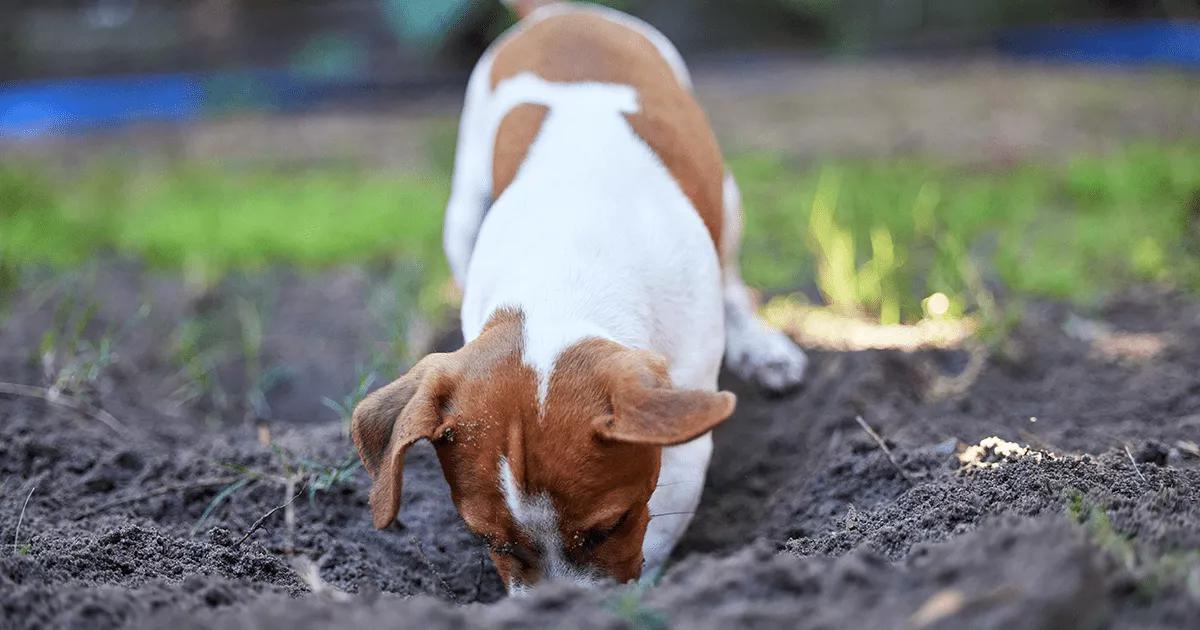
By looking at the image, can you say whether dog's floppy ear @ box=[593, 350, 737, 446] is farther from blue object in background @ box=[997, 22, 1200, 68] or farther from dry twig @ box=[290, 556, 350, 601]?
blue object in background @ box=[997, 22, 1200, 68]

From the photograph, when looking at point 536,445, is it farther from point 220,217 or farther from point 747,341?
point 220,217

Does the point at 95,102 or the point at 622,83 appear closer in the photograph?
the point at 622,83

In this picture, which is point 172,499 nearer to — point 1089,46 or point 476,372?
point 476,372

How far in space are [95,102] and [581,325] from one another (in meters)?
9.44

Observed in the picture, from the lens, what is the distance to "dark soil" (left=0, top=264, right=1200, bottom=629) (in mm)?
2098

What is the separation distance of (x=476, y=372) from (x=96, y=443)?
4.93ft

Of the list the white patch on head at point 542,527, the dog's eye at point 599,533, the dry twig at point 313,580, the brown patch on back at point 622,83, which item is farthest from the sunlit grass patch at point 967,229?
the dry twig at point 313,580

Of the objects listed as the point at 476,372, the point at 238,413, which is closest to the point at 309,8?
the point at 238,413

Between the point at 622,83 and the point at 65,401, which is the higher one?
the point at 622,83

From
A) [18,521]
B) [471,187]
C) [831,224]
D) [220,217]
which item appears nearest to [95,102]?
[220,217]

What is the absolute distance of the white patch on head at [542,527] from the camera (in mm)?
2889

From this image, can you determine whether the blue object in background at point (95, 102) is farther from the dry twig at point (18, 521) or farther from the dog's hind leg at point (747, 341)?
the dry twig at point (18, 521)

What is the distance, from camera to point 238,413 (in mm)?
4629

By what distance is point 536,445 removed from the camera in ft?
9.32
